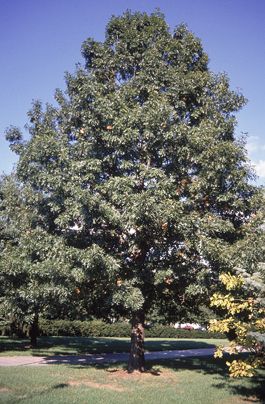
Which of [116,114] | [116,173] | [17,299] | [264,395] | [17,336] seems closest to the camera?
[264,395]

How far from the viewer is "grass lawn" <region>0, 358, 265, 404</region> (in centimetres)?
1012

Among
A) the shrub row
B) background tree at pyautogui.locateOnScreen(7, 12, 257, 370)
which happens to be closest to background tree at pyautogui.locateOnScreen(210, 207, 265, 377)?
background tree at pyautogui.locateOnScreen(7, 12, 257, 370)

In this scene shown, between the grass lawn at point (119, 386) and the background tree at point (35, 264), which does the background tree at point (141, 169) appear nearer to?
the background tree at point (35, 264)

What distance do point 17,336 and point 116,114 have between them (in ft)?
79.2

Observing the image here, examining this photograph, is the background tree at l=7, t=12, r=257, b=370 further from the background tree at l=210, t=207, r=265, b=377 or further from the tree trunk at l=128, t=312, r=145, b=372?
the background tree at l=210, t=207, r=265, b=377

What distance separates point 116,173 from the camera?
47.4 ft

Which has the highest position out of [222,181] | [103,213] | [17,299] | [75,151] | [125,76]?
[125,76]

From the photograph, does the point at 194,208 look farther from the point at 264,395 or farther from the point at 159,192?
the point at 264,395

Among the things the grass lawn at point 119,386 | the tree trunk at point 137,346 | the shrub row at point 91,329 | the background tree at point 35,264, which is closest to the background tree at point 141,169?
the tree trunk at point 137,346

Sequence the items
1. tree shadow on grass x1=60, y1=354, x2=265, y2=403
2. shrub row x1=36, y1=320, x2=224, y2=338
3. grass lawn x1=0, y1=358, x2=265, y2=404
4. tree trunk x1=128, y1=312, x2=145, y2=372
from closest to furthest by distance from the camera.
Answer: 1. grass lawn x1=0, y1=358, x2=265, y2=404
2. tree shadow on grass x1=60, y1=354, x2=265, y2=403
3. tree trunk x1=128, y1=312, x2=145, y2=372
4. shrub row x1=36, y1=320, x2=224, y2=338

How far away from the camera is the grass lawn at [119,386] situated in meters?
10.1

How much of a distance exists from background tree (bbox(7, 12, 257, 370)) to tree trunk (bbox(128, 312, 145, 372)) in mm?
41

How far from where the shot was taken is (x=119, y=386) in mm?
12219

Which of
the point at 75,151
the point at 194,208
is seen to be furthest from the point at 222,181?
the point at 75,151
